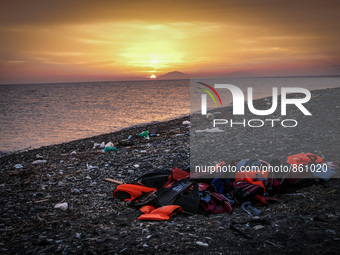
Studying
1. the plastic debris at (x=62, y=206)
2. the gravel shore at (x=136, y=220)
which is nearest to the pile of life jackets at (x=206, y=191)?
the gravel shore at (x=136, y=220)

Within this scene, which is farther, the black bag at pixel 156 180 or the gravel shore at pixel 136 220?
the black bag at pixel 156 180

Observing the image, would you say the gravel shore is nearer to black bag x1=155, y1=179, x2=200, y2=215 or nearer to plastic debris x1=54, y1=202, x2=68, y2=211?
plastic debris x1=54, y1=202, x2=68, y2=211

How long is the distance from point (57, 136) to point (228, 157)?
46.5 feet

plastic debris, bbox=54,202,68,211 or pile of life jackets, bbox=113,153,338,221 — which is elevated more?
pile of life jackets, bbox=113,153,338,221

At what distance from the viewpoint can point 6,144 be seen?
653 inches

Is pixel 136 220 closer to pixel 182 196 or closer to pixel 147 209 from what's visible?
pixel 147 209

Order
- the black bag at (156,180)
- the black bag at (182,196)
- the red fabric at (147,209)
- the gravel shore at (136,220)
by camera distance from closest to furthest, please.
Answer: the gravel shore at (136,220) → the black bag at (182,196) → the red fabric at (147,209) → the black bag at (156,180)

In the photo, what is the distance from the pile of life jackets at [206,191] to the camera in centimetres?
500

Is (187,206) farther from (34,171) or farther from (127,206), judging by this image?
(34,171)

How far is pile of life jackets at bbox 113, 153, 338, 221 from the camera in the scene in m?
5.00

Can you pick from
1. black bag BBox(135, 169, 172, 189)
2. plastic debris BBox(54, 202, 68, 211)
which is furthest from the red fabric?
plastic debris BBox(54, 202, 68, 211)

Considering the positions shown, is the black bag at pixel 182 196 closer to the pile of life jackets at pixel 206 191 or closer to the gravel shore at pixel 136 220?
the pile of life jackets at pixel 206 191

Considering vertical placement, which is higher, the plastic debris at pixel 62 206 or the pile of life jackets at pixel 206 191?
the pile of life jackets at pixel 206 191

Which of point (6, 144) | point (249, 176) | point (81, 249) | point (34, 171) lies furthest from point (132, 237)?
point (6, 144)
